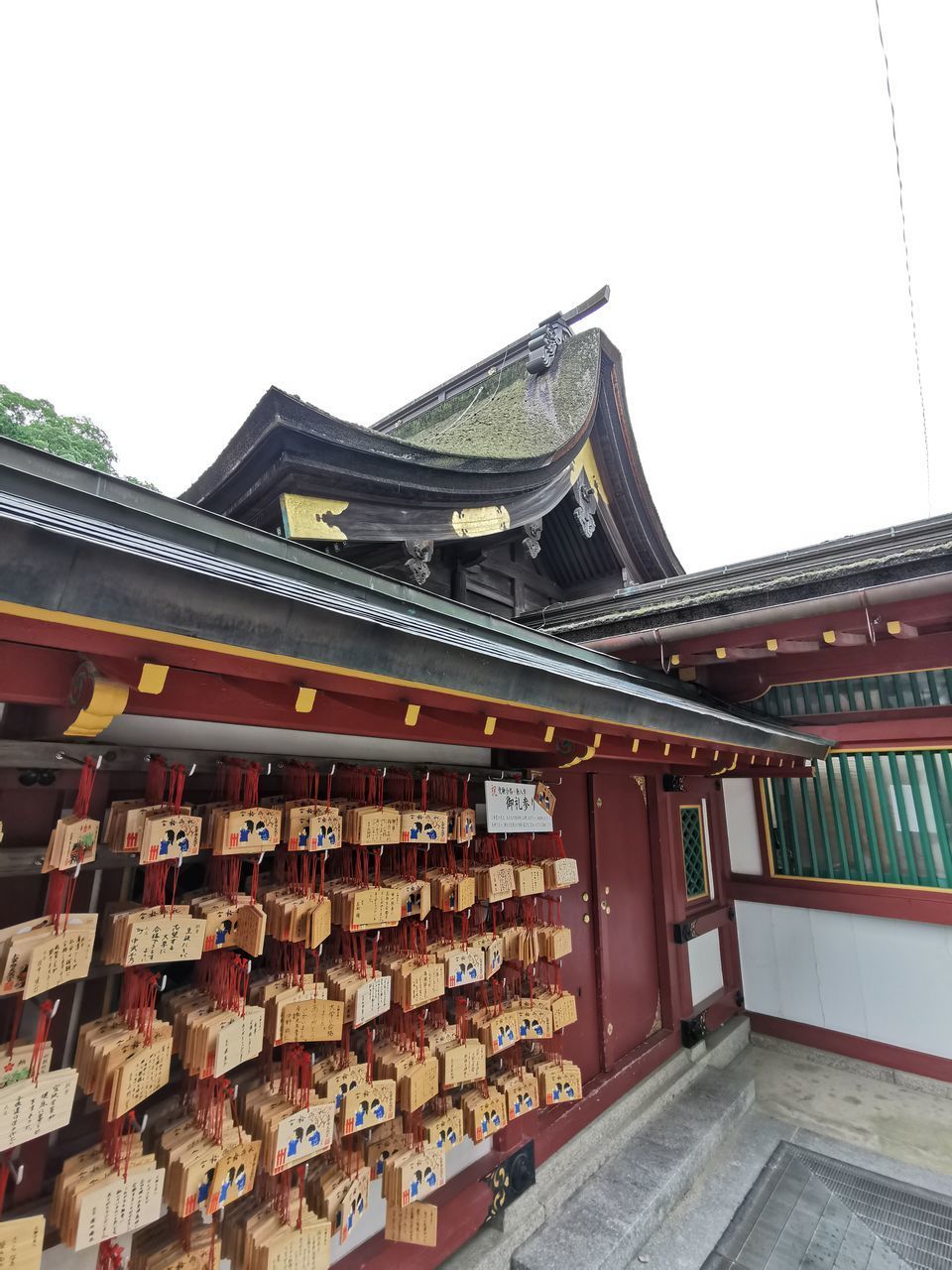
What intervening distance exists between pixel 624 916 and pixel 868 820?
3107mm

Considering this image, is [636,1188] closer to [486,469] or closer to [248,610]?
[248,610]

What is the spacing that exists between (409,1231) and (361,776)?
2.09 meters

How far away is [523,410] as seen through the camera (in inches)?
283

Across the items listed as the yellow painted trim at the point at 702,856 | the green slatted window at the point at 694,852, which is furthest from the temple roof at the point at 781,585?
the green slatted window at the point at 694,852

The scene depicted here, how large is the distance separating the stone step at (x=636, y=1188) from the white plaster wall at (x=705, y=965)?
3.00 feet

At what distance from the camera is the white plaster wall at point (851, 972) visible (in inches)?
225

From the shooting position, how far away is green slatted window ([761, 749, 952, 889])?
5.78 meters

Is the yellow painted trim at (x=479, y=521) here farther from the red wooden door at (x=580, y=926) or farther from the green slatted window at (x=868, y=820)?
the green slatted window at (x=868, y=820)

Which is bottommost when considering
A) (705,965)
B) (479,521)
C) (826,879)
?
(705,965)

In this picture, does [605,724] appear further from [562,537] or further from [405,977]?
[562,537]

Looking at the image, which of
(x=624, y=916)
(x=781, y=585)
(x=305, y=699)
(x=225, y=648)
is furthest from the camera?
(x=624, y=916)

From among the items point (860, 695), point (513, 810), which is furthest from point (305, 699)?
point (860, 695)

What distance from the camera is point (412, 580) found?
4.74m

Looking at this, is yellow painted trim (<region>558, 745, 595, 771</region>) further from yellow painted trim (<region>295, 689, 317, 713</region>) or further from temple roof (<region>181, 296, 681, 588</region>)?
temple roof (<region>181, 296, 681, 588</region>)
